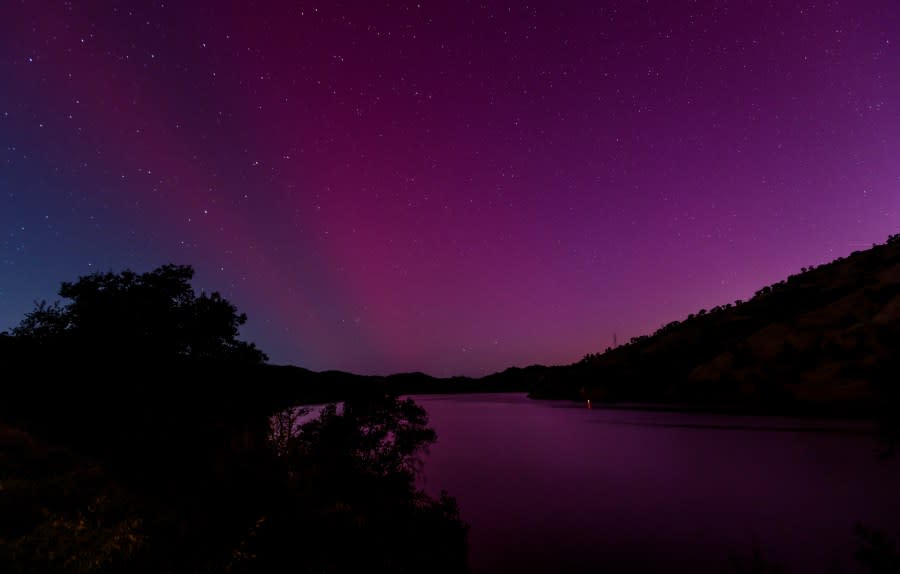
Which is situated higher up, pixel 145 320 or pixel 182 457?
pixel 145 320

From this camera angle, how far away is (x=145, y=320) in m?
26.0

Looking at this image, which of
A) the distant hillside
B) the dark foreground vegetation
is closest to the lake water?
the dark foreground vegetation

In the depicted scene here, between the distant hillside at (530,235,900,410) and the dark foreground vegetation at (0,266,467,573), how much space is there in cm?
4797

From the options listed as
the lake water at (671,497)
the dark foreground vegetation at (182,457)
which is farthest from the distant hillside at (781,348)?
the dark foreground vegetation at (182,457)

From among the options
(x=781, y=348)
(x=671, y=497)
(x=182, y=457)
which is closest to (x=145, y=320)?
(x=182, y=457)

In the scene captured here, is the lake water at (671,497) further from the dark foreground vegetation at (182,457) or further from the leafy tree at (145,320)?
the leafy tree at (145,320)

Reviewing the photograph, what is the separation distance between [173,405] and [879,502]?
124ft

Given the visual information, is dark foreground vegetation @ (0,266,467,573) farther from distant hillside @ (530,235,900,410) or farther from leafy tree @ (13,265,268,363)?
distant hillside @ (530,235,900,410)

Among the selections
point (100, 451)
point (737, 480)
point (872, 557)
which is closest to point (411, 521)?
point (872, 557)

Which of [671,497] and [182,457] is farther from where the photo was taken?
[671,497]

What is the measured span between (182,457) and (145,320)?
1297 cm

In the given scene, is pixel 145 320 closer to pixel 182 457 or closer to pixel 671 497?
pixel 182 457

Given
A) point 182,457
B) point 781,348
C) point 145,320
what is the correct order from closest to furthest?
point 182,457 < point 145,320 < point 781,348

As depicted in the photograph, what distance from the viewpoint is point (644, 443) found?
54.2 metres
